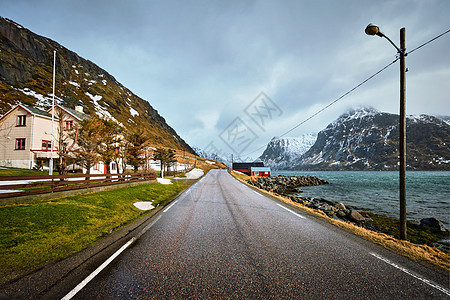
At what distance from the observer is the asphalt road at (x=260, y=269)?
297 centimetres

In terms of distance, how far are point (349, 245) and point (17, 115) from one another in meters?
40.1

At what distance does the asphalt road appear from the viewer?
2969mm

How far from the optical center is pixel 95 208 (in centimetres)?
872

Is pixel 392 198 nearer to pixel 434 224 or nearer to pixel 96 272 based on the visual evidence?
pixel 434 224

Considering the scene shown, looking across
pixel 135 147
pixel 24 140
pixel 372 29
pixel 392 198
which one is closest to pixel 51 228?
pixel 372 29

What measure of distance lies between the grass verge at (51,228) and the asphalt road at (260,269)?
1.72 meters

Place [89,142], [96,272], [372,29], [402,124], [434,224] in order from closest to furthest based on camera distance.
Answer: [96,272], [372,29], [402,124], [434,224], [89,142]

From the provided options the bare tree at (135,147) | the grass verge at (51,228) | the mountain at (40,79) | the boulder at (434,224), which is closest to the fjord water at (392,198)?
the boulder at (434,224)

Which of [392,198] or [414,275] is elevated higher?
[414,275]

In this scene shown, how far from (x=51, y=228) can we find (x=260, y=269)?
6.90 metres

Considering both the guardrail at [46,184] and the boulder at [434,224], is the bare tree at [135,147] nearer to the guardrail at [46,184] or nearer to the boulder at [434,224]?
the guardrail at [46,184]

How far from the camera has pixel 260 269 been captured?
370 cm

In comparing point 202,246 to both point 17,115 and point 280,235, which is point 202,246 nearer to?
point 280,235

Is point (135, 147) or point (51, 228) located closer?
point (51, 228)
